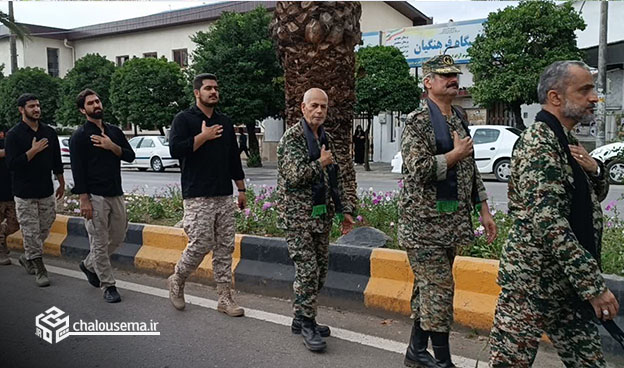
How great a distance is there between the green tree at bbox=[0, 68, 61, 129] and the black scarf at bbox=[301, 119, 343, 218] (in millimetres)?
34143

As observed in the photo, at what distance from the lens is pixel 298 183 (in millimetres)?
4012

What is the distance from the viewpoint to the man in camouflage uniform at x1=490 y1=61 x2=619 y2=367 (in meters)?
2.55

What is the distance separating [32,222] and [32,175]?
50 cm

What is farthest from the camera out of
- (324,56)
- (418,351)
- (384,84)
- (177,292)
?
(384,84)

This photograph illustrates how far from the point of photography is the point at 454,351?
3.92m

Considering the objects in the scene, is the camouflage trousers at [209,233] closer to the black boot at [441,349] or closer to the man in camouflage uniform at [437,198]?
the man in camouflage uniform at [437,198]

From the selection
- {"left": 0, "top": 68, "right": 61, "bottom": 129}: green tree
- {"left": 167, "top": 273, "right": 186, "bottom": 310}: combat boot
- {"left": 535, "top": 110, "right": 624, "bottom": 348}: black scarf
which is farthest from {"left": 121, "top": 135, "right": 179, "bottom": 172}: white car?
{"left": 535, "top": 110, "right": 624, "bottom": 348}: black scarf

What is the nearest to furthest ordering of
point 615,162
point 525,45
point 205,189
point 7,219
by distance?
1. point 205,189
2. point 7,219
3. point 615,162
4. point 525,45

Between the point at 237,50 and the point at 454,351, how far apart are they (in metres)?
20.7

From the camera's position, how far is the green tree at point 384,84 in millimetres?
19938

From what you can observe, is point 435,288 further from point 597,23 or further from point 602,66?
point 597,23

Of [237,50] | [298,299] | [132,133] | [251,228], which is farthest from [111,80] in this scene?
[298,299]

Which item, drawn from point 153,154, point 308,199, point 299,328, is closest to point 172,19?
point 153,154

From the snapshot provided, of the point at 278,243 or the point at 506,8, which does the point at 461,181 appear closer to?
the point at 278,243
